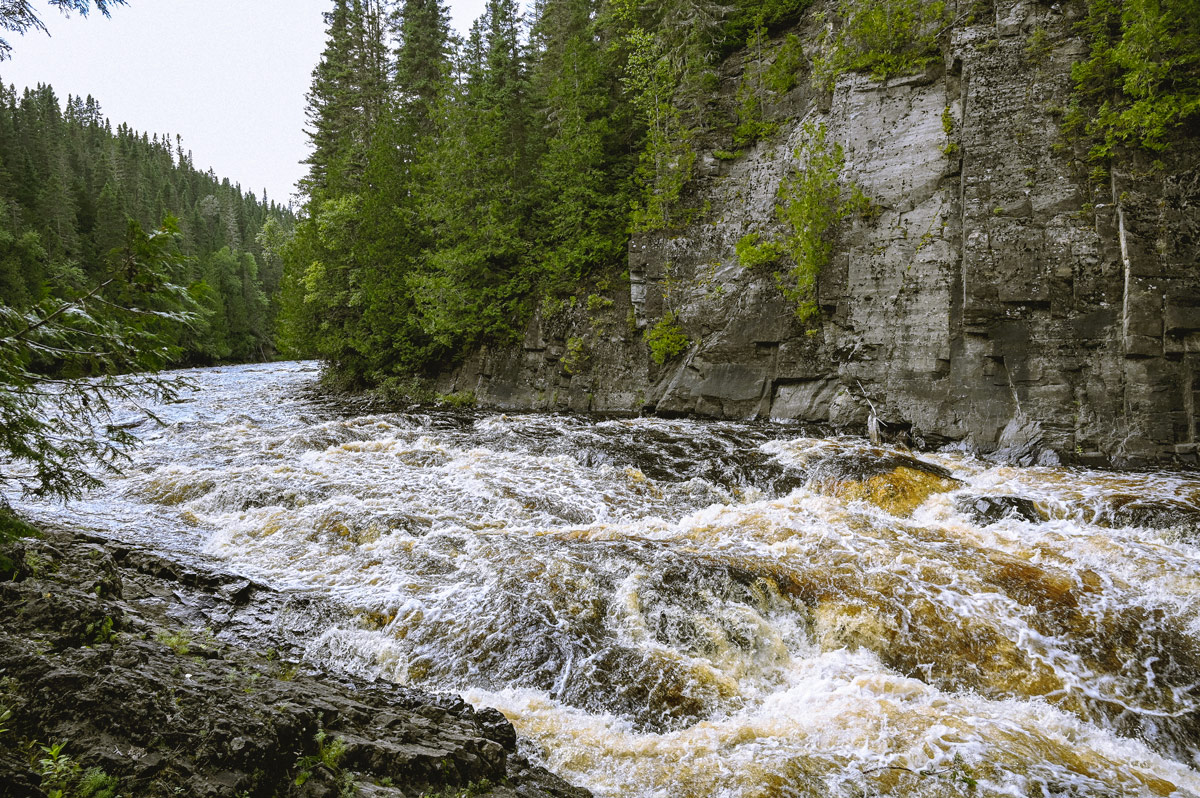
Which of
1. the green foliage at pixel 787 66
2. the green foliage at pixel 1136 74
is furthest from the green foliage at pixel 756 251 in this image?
the green foliage at pixel 1136 74

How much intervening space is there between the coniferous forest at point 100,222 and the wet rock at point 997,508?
25.9m

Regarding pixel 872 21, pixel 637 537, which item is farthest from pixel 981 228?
pixel 637 537

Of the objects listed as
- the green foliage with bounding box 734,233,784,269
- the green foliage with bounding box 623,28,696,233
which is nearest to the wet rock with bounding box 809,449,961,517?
the green foliage with bounding box 734,233,784,269

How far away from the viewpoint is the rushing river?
4.48 meters

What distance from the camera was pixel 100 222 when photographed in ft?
152

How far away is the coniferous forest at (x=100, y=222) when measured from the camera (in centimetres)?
3647

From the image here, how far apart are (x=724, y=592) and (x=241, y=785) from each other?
192 inches

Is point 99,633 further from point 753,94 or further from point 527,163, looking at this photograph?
point 527,163

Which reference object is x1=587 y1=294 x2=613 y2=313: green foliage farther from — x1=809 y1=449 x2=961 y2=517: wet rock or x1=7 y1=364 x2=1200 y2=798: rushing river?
x1=809 y1=449 x2=961 y2=517: wet rock

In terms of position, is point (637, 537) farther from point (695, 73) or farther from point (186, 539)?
point (695, 73)

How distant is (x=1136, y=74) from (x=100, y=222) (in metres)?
62.2

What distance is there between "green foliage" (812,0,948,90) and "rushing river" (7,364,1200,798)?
36.8 ft

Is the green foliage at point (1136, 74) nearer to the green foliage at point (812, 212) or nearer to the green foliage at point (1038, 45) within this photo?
the green foliage at point (1038, 45)

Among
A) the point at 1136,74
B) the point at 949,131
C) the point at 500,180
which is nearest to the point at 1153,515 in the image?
the point at 1136,74
